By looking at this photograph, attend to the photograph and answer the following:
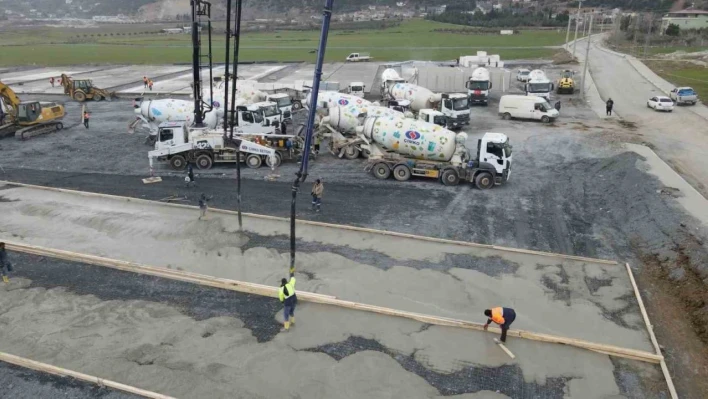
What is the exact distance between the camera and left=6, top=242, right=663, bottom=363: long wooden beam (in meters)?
12.2

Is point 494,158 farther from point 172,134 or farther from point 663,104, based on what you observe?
point 663,104

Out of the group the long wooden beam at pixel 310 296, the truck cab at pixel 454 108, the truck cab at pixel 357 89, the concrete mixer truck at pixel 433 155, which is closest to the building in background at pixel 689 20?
the truck cab at pixel 357 89

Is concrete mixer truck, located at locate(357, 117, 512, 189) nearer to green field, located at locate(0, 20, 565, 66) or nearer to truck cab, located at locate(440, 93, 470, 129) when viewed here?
truck cab, located at locate(440, 93, 470, 129)

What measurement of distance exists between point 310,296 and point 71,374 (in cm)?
587

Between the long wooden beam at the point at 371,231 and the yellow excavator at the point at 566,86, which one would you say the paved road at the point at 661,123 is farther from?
the long wooden beam at the point at 371,231

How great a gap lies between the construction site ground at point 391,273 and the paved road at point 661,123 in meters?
1.45

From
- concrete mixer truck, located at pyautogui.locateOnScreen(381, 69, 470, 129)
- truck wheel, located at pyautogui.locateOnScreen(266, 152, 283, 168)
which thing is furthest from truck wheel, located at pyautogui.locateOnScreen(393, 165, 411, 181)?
concrete mixer truck, located at pyautogui.locateOnScreen(381, 69, 470, 129)

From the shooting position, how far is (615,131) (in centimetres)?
3388

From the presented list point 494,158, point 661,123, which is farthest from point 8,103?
point 661,123

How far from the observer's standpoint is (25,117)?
33.4 metres

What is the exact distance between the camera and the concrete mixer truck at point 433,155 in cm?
2356

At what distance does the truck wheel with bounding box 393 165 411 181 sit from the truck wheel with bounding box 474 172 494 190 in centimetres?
319

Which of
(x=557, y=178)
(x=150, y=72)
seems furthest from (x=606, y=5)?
(x=557, y=178)

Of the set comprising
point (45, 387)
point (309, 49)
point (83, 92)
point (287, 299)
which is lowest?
point (45, 387)
